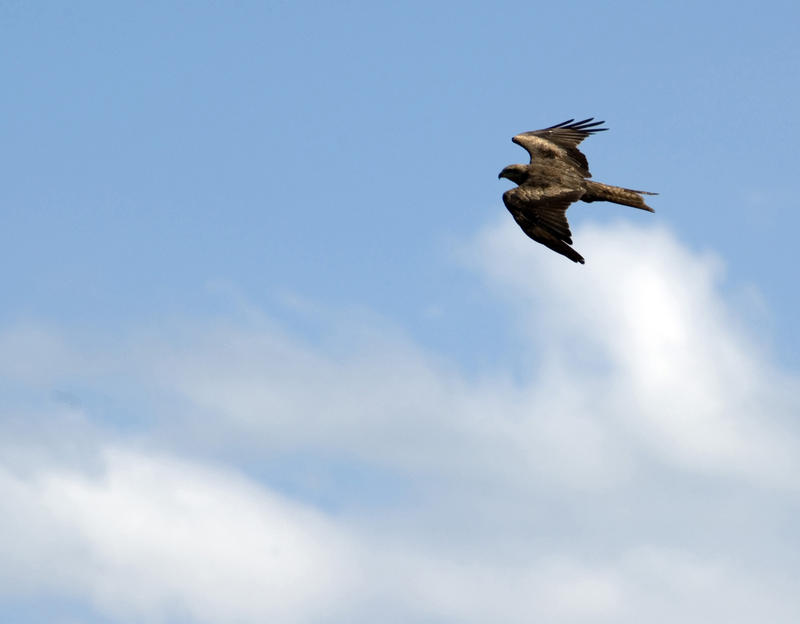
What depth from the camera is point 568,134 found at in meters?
34.1

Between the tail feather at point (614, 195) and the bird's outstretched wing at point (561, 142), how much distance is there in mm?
1182

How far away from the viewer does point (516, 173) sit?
1231 inches

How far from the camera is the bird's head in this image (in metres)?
31.0

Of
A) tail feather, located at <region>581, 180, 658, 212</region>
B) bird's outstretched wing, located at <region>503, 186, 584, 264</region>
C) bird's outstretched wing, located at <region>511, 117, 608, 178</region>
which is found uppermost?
bird's outstretched wing, located at <region>511, 117, 608, 178</region>

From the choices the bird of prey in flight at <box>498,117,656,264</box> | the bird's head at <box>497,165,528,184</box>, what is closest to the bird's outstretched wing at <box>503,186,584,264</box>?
the bird of prey in flight at <box>498,117,656,264</box>

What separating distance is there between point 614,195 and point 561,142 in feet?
11.6

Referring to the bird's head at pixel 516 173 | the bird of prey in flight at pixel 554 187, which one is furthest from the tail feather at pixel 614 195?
the bird's head at pixel 516 173

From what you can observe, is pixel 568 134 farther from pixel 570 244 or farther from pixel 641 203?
pixel 570 244

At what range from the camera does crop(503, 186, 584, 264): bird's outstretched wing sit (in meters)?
26.9

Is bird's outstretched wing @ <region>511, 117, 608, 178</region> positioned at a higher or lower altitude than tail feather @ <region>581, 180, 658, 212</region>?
higher

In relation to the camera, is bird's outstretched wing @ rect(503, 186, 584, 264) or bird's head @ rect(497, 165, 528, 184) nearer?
bird's outstretched wing @ rect(503, 186, 584, 264)

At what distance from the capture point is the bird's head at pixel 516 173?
31.0m

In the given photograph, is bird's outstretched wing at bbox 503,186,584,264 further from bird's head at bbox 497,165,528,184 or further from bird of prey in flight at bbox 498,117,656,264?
bird's head at bbox 497,165,528,184

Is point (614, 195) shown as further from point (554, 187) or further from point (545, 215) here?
point (545, 215)
